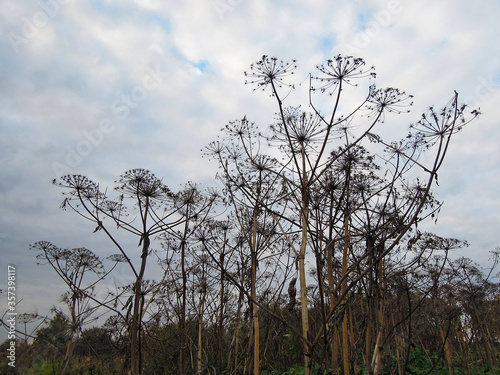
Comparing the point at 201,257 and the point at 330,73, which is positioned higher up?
the point at 330,73

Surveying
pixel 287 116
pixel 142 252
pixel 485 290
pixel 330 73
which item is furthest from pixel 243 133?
pixel 485 290

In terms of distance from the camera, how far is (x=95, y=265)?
8570 mm

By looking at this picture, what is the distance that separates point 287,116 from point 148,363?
657 inches

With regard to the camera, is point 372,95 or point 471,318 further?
point 471,318

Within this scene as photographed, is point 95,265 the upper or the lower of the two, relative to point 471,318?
upper

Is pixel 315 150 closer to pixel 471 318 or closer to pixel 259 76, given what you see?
pixel 259 76

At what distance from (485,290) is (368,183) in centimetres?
904

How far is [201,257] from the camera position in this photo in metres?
8.68

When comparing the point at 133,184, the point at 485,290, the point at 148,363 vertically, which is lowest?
the point at 148,363

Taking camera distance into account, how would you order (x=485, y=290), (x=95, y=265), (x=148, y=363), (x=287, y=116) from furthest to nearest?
(x=148, y=363), (x=485, y=290), (x=95, y=265), (x=287, y=116)

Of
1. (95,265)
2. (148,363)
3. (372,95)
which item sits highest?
(372,95)

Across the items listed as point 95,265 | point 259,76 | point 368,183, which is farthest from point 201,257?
point 259,76

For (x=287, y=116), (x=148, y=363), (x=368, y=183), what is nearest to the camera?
(x=287, y=116)

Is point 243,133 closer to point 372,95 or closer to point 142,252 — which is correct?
point 372,95
